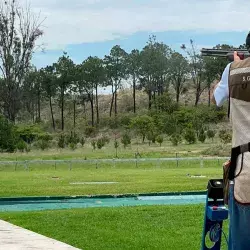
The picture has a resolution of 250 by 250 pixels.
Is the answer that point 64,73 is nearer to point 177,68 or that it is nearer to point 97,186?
point 177,68

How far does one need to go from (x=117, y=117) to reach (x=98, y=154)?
73.3 feet

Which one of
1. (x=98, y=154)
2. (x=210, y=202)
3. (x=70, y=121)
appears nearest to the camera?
(x=210, y=202)

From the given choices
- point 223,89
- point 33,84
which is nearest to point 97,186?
point 223,89

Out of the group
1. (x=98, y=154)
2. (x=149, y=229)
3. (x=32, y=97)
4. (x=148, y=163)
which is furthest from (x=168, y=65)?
(x=149, y=229)

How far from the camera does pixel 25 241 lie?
746 cm

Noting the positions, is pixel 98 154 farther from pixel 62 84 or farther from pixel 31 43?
pixel 62 84

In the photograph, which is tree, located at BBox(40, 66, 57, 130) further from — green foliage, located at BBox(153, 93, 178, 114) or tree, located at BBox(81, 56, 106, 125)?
green foliage, located at BBox(153, 93, 178, 114)

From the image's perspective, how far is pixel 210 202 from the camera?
4109 mm

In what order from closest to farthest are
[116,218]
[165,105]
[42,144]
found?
[116,218], [42,144], [165,105]

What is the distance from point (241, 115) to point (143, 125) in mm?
40687

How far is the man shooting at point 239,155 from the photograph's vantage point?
3281 millimetres

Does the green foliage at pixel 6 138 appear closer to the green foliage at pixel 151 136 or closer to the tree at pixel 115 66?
the green foliage at pixel 151 136

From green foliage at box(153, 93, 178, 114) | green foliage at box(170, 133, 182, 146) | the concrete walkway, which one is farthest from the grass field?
green foliage at box(153, 93, 178, 114)

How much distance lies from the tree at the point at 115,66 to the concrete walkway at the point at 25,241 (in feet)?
168
